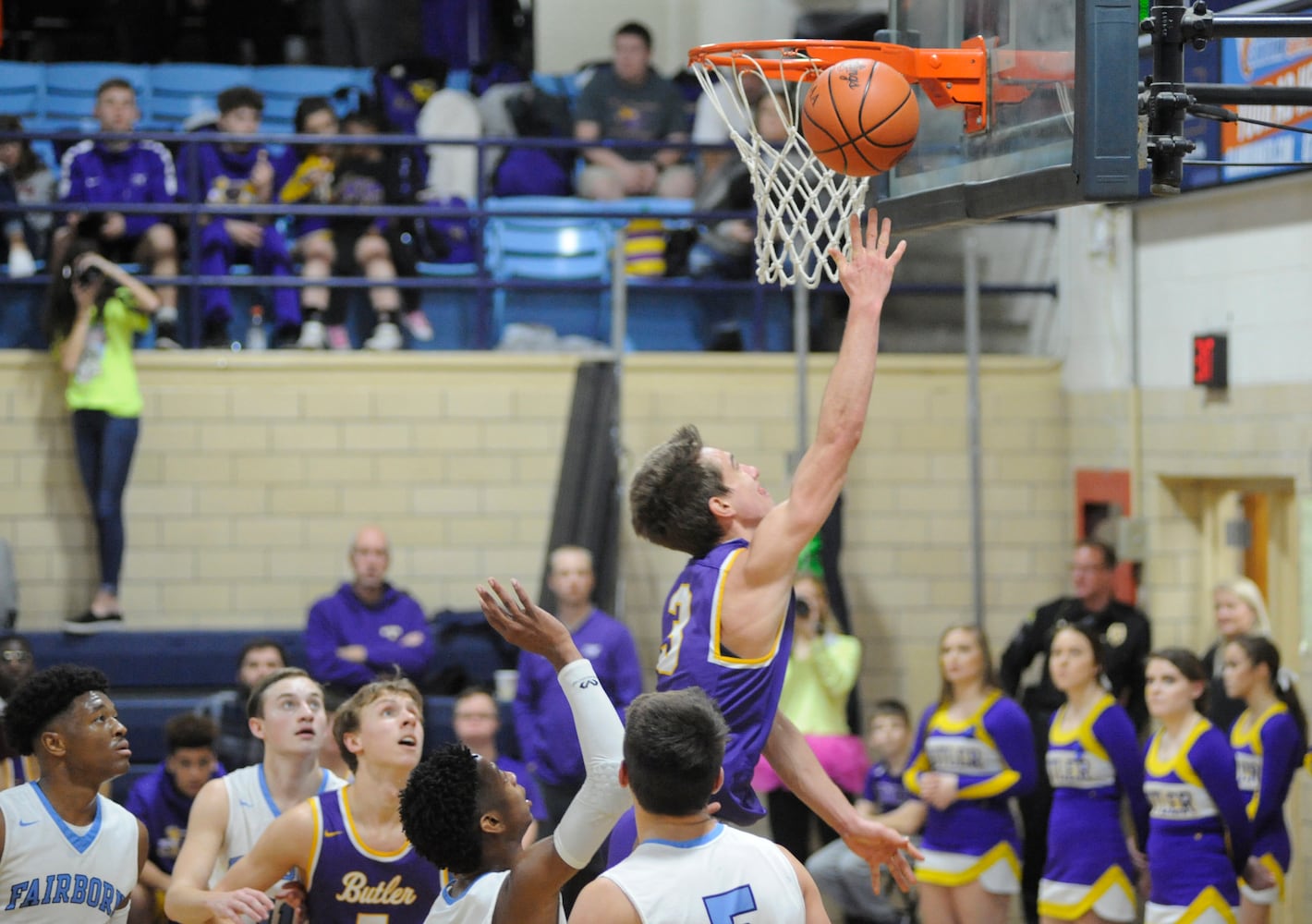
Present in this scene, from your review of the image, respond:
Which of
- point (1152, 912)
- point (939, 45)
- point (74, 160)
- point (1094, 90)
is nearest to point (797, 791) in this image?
point (1094, 90)

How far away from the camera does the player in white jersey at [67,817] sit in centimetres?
400

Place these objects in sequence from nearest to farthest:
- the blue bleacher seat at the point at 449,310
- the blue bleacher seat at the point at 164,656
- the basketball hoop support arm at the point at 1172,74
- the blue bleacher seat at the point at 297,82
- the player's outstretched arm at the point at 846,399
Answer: the player's outstretched arm at the point at 846,399, the basketball hoop support arm at the point at 1172,74, the blue bleacher seat at the point at 164,656, the blue bleacher seat at the point at 449,310, the blue bleacher seat at the point at 297,82

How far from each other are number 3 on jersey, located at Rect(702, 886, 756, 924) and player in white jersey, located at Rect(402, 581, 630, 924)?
0.25 m

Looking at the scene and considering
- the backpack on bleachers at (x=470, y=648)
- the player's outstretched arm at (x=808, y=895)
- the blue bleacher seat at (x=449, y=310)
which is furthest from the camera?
the blue bleacher seat at (x=449, y=310)

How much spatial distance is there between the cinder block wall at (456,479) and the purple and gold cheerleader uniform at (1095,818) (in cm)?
289

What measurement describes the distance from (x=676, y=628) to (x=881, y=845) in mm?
724

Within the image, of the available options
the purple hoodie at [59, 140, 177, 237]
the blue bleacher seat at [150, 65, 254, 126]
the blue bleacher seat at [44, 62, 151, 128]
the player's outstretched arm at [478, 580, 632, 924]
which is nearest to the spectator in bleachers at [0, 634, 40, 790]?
the player's outstretched arm at [478, 580, 632, 924]

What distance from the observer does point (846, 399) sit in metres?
3.81

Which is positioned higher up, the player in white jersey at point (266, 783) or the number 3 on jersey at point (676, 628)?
the number 3 on jersey at point (676, 628)

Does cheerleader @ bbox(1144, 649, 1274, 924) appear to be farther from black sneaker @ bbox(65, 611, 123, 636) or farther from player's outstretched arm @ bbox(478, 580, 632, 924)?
black sneaker @ bbox(65, 611, 123, 636)

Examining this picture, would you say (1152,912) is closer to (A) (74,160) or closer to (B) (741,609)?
(B) (741,609)

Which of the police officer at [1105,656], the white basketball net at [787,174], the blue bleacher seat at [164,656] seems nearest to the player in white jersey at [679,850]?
the white basketball net at [787,174]

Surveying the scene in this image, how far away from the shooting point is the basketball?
177 inches

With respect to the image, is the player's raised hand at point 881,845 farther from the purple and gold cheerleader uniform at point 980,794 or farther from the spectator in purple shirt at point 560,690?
the spectator in purple shirt at point 560,690
